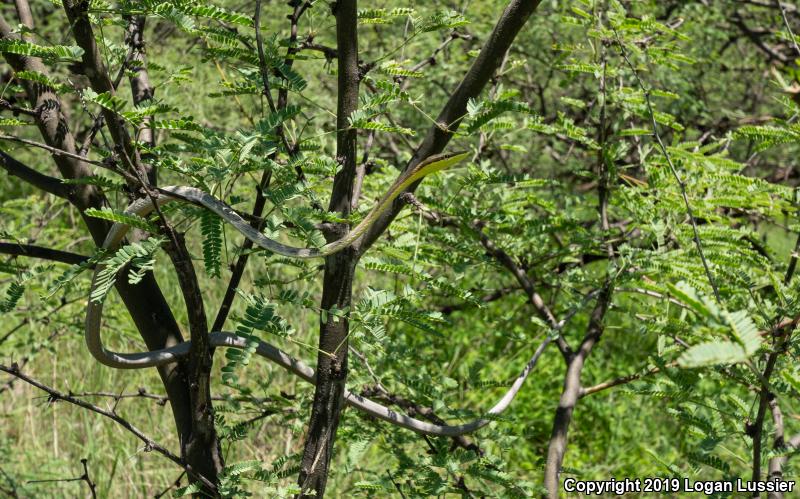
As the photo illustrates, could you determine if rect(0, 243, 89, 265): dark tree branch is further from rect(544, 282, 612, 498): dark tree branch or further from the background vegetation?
rect(544, 282, 612, 498): dark tree branch

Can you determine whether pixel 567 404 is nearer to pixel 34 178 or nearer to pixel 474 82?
pixel 474 82

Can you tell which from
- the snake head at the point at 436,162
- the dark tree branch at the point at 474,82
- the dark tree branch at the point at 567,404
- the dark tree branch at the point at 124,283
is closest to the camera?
the snake head at the point at 436,162

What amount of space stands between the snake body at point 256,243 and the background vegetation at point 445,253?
0.16 ft

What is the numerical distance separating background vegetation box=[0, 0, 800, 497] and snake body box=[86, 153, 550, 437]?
0.05 meters

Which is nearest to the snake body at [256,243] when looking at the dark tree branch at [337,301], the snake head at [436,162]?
the snake head at [436,162]

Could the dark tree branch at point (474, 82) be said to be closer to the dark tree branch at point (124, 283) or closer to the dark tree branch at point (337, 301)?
the dark tree branch at point (337, 301)

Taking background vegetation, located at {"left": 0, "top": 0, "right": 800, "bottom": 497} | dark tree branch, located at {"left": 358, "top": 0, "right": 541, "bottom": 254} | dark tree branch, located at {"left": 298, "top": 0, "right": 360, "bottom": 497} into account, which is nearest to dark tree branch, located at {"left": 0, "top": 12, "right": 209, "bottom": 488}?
background vegetation, located at {"left": 0, "top": 0, "right": 800, "bottom": 497}

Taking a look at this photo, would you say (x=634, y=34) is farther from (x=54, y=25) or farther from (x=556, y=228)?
(x=54, y=25)

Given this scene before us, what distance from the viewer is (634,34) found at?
2.63m

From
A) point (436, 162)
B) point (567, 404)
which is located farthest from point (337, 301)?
point (567, 404)

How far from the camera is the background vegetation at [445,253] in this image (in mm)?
1490

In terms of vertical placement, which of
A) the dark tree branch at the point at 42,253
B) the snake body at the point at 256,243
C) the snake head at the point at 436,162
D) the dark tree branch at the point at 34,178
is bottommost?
the snake body at the point at 256,243

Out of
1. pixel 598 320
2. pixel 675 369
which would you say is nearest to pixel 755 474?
pixel 675 369

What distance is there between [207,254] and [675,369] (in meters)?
1.24
